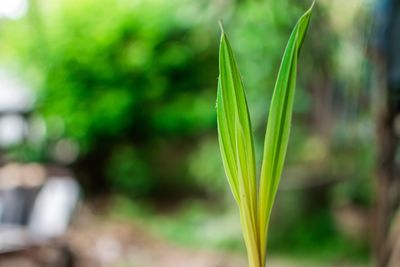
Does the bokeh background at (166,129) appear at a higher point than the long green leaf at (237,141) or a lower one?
lower

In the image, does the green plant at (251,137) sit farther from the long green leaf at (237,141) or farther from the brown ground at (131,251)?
the brown ground at (131,251)

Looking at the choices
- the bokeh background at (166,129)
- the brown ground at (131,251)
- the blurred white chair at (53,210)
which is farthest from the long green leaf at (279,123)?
the bokeh background at (166,129)

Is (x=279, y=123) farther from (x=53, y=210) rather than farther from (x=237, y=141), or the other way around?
(x=53, y=210)

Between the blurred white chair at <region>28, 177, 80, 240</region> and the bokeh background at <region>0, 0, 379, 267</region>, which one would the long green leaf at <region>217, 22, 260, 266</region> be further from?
the bokeh background at <region>0, 0, 379, 267</region>

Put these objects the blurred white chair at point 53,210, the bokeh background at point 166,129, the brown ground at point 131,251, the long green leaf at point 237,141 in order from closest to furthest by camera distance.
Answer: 1. the long green leaf at point 237,141
2. the blurred white chair at point 53,210
3. the brown ground at point 131,251
4. the bokeh background at point 166,129

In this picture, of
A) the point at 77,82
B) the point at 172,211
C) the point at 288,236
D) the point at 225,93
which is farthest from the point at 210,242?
the point at 225,93

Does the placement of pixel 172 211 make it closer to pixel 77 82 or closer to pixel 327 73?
pixel 77 82
